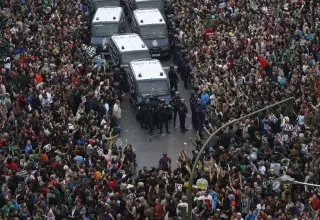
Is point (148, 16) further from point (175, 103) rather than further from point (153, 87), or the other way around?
point (175, 103)

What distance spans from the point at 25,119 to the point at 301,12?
15764 mm

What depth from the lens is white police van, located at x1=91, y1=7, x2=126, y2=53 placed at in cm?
4816

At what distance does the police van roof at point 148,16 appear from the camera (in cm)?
4881

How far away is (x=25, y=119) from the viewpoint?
122 feet

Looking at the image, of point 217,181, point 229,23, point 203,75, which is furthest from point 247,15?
point 217,181

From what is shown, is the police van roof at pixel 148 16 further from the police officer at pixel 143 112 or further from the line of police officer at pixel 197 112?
the line of police officer at pixel 197 112

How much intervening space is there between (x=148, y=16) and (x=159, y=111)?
10.9m

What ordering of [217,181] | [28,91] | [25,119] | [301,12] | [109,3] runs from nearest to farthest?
[217,181] < [25,119] < [28,91] < [301,12] < [109,3]

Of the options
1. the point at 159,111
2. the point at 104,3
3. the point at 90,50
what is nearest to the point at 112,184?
the point at 159,111

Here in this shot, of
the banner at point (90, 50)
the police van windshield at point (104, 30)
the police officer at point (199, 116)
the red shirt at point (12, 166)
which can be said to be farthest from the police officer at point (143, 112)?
the police van windshield at point (104, 30)

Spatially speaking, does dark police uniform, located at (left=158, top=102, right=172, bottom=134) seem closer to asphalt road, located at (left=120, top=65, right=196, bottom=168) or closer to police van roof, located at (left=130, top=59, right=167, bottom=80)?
asphalt road, located at (left=120, top=65, right=196, bottom=168)

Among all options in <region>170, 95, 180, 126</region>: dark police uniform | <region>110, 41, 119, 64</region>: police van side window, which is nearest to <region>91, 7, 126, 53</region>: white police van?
<region>110, 41, 119, 64</region>: police van side window

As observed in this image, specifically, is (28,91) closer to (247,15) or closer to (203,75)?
(203,75)

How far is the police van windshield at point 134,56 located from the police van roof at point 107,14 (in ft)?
15.4
